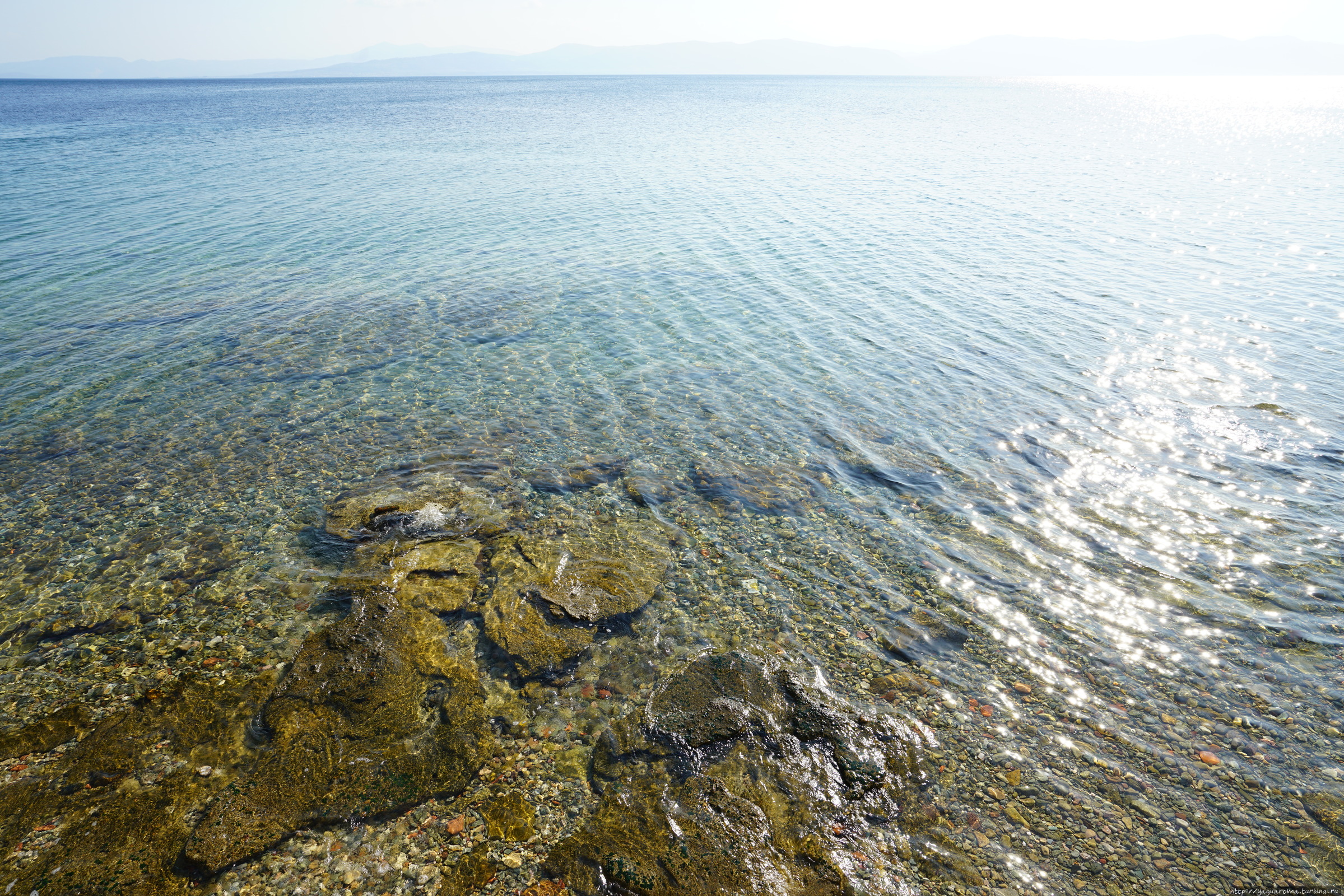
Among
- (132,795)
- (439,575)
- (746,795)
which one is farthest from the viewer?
(439,575)

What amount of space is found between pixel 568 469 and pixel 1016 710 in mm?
11070

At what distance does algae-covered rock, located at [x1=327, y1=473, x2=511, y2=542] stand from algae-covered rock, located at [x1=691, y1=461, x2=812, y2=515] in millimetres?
5089

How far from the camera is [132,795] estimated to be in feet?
26.7

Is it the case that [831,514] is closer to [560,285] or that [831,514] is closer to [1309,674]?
[1309,674]

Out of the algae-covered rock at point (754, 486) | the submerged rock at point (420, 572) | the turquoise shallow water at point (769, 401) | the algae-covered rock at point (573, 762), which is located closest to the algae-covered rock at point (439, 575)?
the submerged rock at point (420, 572)

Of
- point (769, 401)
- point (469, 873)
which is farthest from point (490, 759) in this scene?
point (769, 401)

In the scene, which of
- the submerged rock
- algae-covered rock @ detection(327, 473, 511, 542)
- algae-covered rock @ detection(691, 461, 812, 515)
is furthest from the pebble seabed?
algae-covered rock @ detection(691, 461, 812, 515)

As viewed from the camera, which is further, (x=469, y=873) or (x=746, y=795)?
(x=746, y=795)

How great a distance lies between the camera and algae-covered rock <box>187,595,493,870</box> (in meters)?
8.02

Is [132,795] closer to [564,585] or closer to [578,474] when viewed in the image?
[564,585]

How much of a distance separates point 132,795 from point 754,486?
1251 centimetres

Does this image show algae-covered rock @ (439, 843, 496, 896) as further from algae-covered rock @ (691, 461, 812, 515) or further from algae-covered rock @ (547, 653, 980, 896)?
algae-covered rock @ (691, 461, 812, 515)

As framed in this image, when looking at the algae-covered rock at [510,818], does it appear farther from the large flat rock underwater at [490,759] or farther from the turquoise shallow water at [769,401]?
the turquoise shallow water at [769,401]

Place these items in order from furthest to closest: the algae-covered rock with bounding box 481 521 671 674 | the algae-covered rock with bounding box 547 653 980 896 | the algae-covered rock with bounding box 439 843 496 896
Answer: the algae-covered rock with bounding box 481 521 671 674
the algae-covered rock with bounding box 547 653 980 896
the algae-covered rock with bounding box 439 843 496 896
